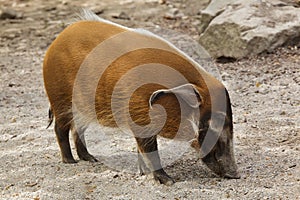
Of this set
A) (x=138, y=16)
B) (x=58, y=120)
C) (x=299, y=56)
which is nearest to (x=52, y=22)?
(x=138, y=16)

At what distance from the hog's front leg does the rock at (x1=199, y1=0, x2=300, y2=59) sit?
9.10 ft

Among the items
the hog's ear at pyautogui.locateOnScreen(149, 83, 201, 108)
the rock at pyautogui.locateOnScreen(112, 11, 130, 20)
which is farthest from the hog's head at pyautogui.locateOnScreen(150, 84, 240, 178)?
the rock at pyautogui.locateOnScreen(112, 11, 130, 20)

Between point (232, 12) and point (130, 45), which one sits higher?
point (130, 45)

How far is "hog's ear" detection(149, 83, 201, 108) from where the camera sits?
348 cm

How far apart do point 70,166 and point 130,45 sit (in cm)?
93

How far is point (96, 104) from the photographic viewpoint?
150 inches

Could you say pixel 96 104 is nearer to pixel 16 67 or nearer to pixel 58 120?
pixel 58 120

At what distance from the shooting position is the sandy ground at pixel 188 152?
3.58 metres

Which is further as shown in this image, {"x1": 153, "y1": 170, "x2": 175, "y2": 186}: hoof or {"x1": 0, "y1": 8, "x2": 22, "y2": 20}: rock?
{"x1": 0, "y1": 8, "x2": 22, "y2": 20}: rock

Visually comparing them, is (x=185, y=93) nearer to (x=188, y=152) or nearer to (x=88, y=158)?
(x=188, y=152)

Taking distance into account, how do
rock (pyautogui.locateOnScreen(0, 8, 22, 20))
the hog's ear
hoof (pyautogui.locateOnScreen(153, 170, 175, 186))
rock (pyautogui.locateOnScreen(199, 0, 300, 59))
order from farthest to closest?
rock (pyautogui.locateOnScreen(0, 8, 22, 20)) < rock (pyautogui.locateOnScreen(199, 0, 300, 59)) < hoof (pyautogui.locateOnScreen(153, 170, 175, 186)) < the hog's ear

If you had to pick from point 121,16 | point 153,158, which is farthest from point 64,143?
point 121,16

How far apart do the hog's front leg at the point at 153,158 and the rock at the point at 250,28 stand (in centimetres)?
277

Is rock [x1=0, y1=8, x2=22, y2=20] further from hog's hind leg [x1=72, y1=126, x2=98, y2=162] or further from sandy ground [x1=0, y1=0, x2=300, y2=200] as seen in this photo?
hog's hind leg [x1=72, y1=126, x2=98, y2=162]
